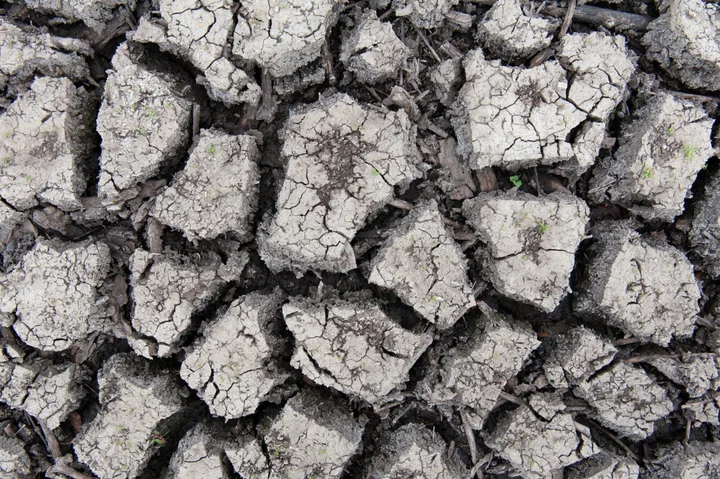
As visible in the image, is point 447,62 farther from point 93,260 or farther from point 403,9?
point 93,260

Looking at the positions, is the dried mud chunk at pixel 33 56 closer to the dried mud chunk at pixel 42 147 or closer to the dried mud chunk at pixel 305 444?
the dried mud chunk at pixel 42 147

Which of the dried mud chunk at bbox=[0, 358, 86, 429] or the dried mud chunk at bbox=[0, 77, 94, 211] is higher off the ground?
the dried mud chunk at bbox=[0, 77, 94, 211]

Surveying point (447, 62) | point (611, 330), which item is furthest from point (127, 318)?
point (611, 330)

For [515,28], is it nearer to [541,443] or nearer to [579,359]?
[579,359]

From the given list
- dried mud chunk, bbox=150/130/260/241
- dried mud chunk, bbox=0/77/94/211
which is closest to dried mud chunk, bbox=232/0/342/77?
dried mud chunk, bbox=150/130/260/241

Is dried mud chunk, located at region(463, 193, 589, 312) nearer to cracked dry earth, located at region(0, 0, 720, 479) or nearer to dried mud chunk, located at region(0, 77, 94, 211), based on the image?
cracked dry earth, located at region(0, 0, 720, 479)
